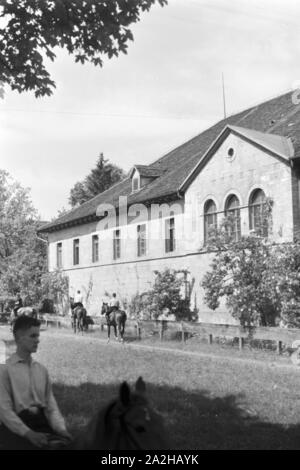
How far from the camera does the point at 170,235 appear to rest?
30.4 m

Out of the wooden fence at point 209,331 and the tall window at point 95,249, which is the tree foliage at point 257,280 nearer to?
the wooden fence at point 209,331

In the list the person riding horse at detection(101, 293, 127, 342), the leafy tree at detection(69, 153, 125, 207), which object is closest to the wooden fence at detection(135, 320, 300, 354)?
the person riding horse at detection(101, 293, 127, 342)

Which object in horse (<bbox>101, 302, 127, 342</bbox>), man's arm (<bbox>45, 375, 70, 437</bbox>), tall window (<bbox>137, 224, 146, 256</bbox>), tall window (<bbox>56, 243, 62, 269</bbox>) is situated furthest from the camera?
tall window (<bbox>56, 243, 62, 269</bbox>)

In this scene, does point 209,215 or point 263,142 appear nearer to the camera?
point 263,142

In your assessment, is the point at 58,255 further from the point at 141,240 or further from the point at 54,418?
the point at 54,418

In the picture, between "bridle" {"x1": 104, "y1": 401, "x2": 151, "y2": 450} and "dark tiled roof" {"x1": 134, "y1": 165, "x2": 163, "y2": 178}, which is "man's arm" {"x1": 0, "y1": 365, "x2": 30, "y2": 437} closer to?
"bridle" {"x1": 104, "y1": 401, "x2": 151, "y2": 450}

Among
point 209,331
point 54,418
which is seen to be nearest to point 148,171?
point 209,331

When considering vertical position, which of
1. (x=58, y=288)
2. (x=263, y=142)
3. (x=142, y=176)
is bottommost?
(x=58, y=288)

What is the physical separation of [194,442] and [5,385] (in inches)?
148

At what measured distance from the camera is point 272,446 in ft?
24.4

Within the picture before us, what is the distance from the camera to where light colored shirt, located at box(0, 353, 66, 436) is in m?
4.49

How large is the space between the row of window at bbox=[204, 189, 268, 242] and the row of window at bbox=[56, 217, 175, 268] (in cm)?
373

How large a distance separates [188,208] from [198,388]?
17030 millimetres

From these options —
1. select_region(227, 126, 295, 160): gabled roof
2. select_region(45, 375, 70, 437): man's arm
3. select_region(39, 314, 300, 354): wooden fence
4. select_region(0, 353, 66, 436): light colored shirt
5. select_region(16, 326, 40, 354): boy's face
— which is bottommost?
select_region(39, 314, 300, 354): wooden fence
